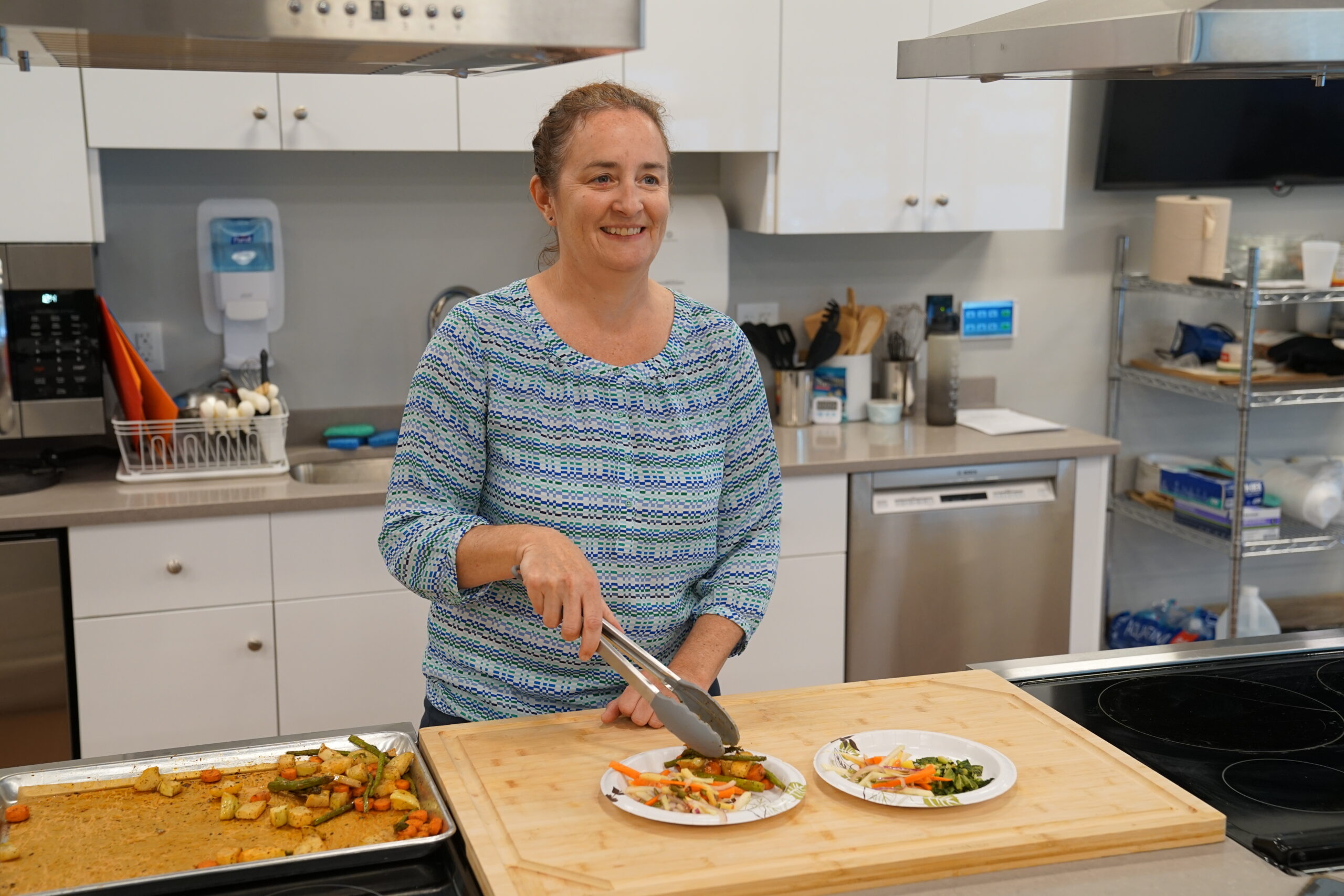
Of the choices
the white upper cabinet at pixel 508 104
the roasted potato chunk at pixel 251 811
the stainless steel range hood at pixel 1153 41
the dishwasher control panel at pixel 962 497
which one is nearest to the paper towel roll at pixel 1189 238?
the dishwasher control panel at pixel 962 497

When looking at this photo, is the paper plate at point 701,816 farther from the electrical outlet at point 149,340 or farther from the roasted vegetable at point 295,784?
the electrical outlet at point 149,340

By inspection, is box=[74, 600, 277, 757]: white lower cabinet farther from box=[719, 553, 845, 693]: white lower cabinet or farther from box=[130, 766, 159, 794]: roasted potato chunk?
box=[130, 766, 159, 794]: roasted potato chunk

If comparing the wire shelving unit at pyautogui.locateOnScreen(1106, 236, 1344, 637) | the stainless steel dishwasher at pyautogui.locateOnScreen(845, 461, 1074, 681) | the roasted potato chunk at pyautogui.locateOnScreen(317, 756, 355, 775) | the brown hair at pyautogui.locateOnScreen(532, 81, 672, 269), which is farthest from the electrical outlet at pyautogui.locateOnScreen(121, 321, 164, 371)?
the wire shelving unit at pyautogui.locateOnScreen(1106, 236, 1344, 637)

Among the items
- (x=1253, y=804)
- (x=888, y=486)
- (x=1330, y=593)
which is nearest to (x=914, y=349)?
(x=888, y=486)

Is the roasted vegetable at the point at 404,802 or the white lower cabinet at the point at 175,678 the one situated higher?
the roasted vegetable at the point at 404,802

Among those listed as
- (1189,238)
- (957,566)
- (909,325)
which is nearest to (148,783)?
(957,566)

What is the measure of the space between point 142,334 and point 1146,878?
2637 mm

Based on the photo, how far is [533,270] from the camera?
338 centimetres

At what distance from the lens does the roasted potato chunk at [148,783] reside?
1.32 metres

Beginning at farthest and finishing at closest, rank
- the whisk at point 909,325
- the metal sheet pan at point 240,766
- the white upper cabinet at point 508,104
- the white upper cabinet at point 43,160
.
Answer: the whisk at point 909,325 < the white upper cabinet at point 508,104 < the white upper cabinet at point 43,160 < the metal sheet pan at point 240,766

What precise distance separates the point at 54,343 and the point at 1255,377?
9.86 feet

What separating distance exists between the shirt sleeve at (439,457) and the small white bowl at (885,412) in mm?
2015

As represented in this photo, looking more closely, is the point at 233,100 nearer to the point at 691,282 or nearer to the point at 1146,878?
the point at 691,282

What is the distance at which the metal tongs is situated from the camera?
4.31ft
